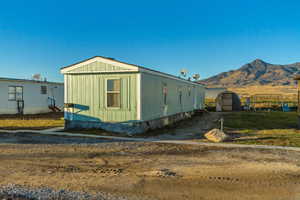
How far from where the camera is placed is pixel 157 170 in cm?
595

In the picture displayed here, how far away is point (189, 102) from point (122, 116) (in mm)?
10526

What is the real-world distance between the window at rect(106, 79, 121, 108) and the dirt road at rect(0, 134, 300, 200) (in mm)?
3638

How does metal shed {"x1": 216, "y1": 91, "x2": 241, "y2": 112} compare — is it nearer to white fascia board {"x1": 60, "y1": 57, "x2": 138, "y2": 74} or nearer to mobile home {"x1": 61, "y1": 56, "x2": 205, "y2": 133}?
mobile home {"x1": 61, "y1": 56, "x2": 205, "y2": 133}

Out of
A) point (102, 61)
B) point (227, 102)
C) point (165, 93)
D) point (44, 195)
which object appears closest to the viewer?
point (44, 195)

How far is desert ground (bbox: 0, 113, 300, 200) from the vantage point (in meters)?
4.67

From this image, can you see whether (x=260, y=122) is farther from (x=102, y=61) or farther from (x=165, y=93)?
(x=102, y=61)

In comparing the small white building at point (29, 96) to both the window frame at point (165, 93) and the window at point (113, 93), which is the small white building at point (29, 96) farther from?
the window frame at point (165, 93)

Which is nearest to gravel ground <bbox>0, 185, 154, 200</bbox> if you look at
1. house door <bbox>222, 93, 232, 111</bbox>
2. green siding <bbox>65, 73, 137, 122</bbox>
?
green siding <bbox>65, 73, 137, 122</bbox>

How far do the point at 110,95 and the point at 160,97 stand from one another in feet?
10.8

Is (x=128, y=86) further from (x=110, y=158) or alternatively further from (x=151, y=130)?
(x=110, y=158)

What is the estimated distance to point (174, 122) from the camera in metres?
17.0

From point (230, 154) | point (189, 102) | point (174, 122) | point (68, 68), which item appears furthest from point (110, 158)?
point (189, 102)

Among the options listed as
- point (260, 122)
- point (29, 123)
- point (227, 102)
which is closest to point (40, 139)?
point (29, 123)

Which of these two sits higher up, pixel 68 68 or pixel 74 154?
pixel 68 68
